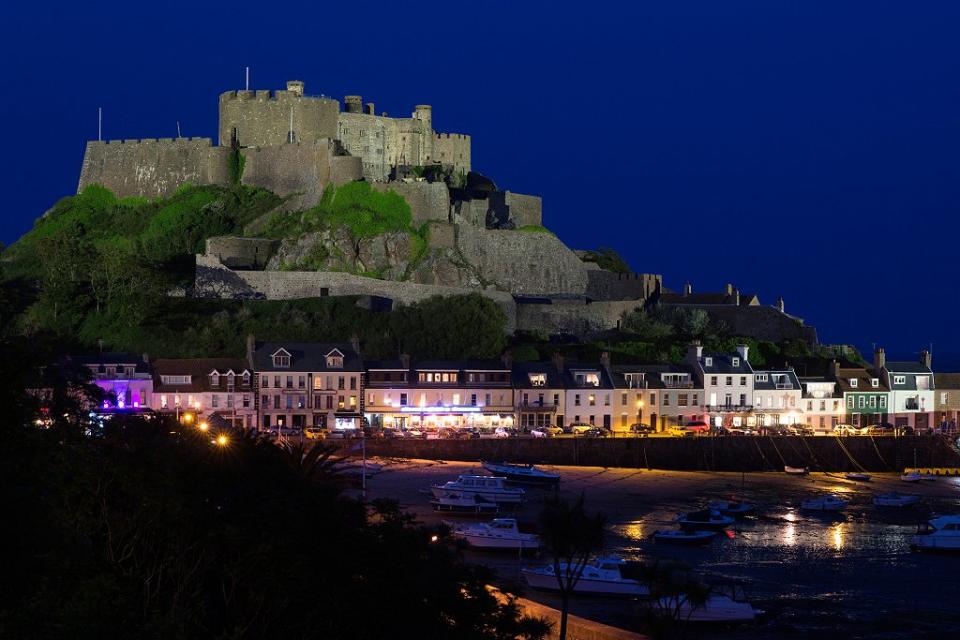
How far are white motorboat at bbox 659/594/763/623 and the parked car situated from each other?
2744cm

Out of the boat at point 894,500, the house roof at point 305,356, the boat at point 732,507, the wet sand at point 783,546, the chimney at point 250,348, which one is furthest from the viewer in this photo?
the chimney at point 250,348

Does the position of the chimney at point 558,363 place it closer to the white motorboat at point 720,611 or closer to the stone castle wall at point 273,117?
the stone castle wall at point 273,117

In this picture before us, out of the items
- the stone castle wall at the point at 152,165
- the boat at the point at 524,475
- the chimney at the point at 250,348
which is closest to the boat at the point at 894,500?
the boat at the point at 524,475

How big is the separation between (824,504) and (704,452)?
10982 mm

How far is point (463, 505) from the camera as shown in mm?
48656

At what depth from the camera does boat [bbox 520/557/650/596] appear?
3703cm

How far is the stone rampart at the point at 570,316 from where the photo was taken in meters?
76.1

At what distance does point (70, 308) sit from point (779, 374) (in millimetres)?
32424

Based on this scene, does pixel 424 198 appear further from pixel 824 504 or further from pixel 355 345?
pixel 824 504

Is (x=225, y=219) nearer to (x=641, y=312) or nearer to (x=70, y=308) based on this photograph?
(x=70, y=308)

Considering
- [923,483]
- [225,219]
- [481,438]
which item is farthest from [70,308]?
[923,483]

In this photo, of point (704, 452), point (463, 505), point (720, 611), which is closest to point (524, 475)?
point (463, 505)

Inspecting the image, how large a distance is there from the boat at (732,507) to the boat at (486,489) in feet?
20.6

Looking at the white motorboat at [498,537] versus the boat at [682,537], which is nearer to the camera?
the white motorboat at [498,537]
